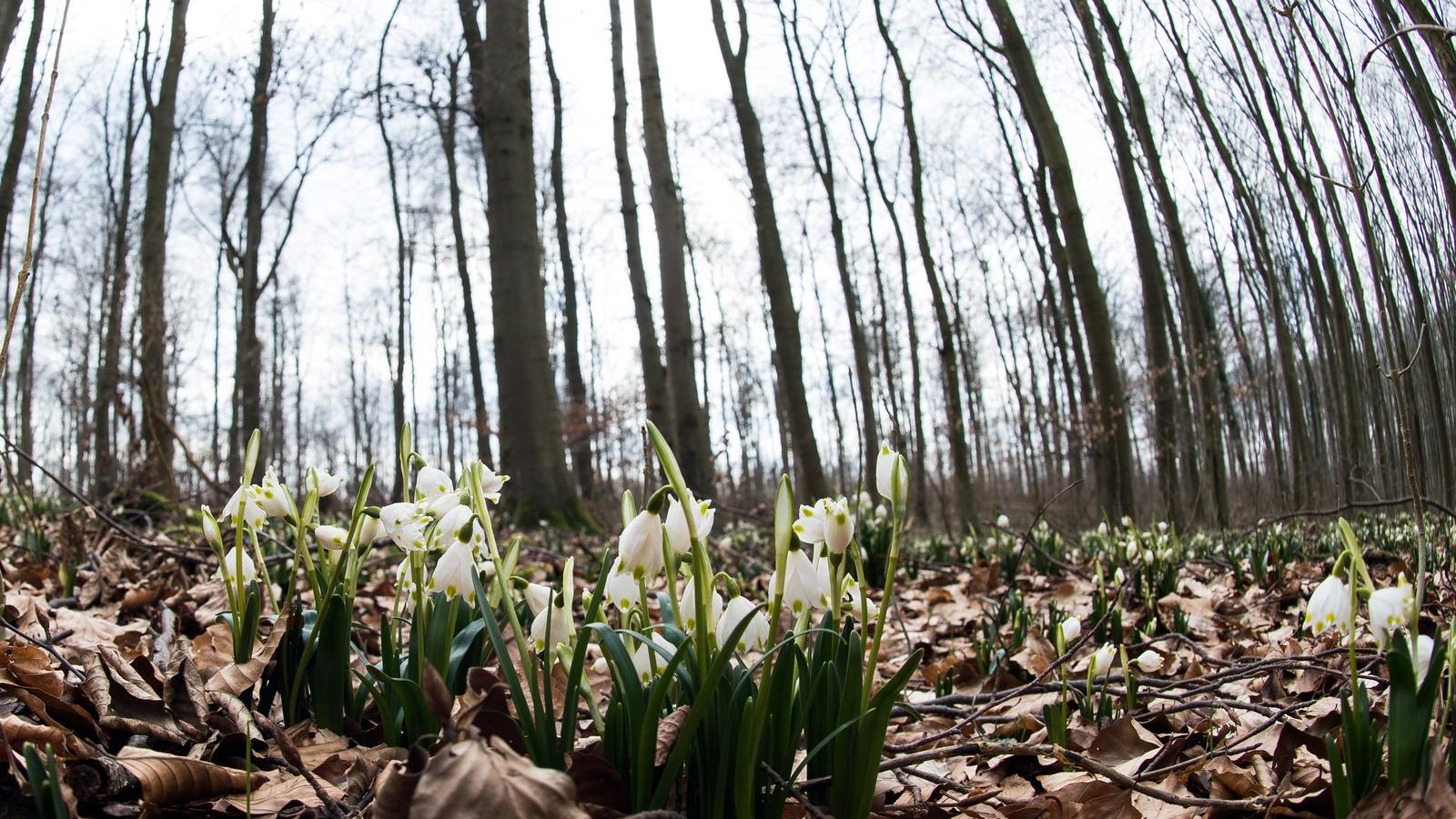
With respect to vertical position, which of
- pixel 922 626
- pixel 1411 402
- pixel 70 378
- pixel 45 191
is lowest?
pixel 922 626

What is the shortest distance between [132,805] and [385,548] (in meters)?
4.14

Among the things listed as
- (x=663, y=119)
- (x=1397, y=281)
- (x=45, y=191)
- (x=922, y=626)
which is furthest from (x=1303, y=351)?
(x=45, y=191)

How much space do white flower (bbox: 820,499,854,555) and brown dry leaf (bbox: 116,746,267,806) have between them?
0.93 meters

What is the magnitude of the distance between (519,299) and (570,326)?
8.10 meters

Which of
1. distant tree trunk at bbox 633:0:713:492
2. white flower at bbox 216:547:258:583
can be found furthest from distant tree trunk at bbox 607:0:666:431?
white flower at bbox 216:547:258:583

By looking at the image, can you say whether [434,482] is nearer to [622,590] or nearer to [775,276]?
[622,590]

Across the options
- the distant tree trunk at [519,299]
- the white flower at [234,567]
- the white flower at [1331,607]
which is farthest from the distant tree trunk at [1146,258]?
the white flower at [234,567]

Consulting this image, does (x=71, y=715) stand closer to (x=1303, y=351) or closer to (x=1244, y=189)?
(x=1303, y=351)

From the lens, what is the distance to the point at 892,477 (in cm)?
119

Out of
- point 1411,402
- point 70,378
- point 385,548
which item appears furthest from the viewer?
point 70,378

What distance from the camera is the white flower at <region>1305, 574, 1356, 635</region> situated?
1.15m

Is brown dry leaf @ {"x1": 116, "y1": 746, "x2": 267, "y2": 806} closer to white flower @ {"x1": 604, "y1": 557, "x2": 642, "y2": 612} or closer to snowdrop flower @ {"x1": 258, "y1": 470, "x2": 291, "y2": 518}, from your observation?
snowdrop flower @ {"x1": 258, "y1": 470, "x2": 291, "y2": 518}

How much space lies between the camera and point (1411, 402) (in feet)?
10.6

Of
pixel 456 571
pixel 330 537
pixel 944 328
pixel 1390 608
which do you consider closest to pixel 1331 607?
pixel 1390 608
